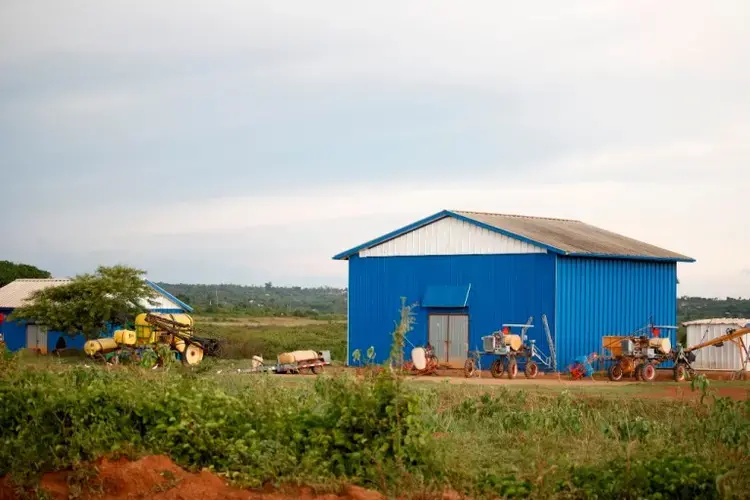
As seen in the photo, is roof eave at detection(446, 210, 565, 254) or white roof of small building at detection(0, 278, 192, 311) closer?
roof eave at detection(446, 210, 565, 254)

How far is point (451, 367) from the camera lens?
3488 centimetres

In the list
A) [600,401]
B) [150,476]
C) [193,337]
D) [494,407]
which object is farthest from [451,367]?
[150,476]

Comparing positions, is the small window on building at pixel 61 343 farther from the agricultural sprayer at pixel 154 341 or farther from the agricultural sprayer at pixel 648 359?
the agricultural sprayer at pixel 648 359

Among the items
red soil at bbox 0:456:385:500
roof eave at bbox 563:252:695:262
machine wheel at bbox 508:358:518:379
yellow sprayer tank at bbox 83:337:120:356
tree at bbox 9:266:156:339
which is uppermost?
roof eave at bbox 563:252:695:262

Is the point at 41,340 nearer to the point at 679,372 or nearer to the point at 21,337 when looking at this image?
the point at 21,337

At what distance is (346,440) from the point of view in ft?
38.1

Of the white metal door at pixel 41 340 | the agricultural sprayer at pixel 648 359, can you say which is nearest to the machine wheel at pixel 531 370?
the agricultural sprayer at pixel 648 359

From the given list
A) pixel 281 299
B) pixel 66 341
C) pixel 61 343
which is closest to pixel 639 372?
pixel 61 343

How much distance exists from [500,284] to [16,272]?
39440 millimetres

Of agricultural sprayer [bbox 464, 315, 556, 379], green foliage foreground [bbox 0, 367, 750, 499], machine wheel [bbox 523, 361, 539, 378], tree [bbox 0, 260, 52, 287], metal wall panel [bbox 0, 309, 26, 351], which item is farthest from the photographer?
tree [bbox 0, 260, 52, 287]

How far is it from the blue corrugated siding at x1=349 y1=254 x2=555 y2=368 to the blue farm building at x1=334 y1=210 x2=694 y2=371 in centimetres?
3

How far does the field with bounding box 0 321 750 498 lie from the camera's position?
35.9 ft

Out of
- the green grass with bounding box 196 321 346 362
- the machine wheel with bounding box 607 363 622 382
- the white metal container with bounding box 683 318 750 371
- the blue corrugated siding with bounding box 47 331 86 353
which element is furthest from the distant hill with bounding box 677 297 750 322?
the machine wheel with bounding box 607 363 622 382

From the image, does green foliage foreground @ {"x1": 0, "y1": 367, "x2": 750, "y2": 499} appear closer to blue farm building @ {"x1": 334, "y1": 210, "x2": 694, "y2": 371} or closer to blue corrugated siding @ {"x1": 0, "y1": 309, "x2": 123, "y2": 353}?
blue farm building @ {"x1": 334, "y1": 210, "x2": 694, "y2": 371}
